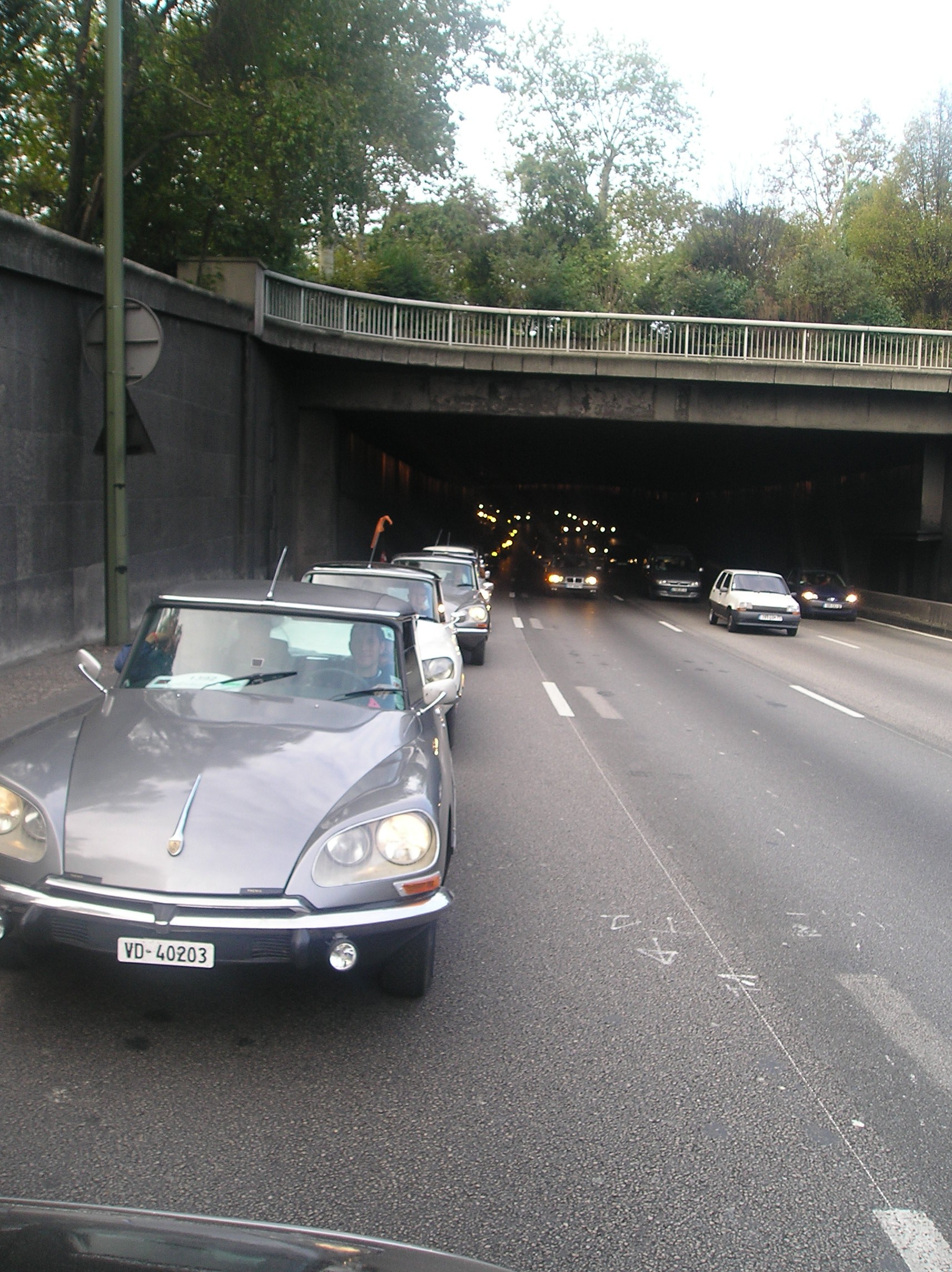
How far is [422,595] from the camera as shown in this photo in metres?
11.8

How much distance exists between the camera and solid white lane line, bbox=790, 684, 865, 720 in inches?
524

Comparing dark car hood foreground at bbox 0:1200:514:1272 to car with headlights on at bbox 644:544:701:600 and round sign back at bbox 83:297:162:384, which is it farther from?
car with headlights on at bbox 644:544:701:600

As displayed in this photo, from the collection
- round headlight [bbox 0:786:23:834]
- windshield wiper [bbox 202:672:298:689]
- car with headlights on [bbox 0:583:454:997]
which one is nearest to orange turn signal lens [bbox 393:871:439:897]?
car with headlights on [bbox 0:583:454:997]

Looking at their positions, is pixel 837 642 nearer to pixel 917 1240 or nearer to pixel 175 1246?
pixel 917 1240

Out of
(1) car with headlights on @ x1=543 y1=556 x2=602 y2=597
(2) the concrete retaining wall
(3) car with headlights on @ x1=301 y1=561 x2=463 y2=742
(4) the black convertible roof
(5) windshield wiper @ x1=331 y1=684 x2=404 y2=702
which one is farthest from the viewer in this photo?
(1) car with headlights on @ x1=543 y1=556 x2=602 y2=597

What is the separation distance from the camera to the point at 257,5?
2028cm

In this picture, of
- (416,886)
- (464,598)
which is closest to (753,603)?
(464,598)

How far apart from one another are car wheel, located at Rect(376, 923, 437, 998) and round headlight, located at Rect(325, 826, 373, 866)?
412 mm

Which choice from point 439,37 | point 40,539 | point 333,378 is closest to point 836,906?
point 40,539

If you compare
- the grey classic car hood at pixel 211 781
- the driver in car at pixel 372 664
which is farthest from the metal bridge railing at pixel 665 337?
the grey classic car hood at pixel 211 781

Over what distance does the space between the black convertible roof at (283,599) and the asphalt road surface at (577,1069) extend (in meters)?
1.57

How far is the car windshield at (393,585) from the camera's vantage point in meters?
11.4

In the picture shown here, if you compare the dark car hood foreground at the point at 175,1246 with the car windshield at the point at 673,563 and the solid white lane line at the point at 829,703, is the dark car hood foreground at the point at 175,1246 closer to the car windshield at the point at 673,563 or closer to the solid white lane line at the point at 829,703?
the solid white lane line at the point at 829,703

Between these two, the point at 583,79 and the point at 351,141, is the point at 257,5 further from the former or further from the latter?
the point at 583,79
